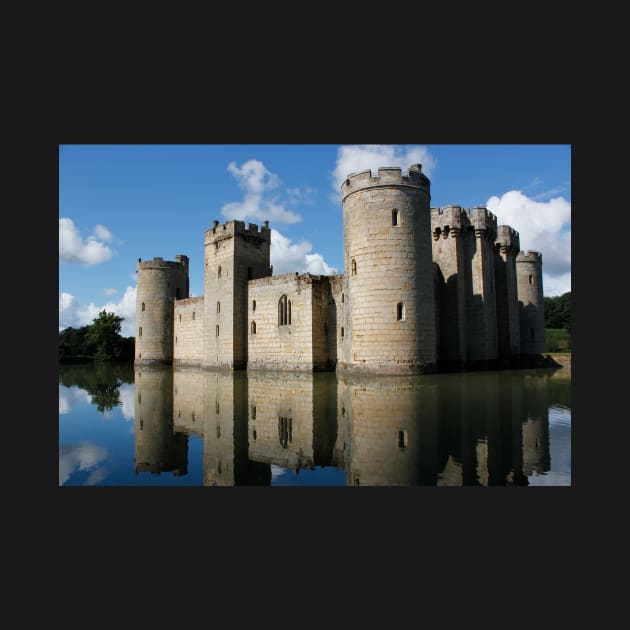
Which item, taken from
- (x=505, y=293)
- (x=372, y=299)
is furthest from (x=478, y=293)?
(x=372, y=299)

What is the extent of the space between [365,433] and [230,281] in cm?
2031

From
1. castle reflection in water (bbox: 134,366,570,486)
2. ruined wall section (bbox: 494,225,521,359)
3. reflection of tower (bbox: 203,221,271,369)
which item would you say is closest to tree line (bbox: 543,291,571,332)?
ruined wall section (bbox: 494,225,521,359)

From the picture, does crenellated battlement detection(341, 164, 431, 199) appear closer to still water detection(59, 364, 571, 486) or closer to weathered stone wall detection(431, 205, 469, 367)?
weathered stone wall detection(431, 205, 469, 367)

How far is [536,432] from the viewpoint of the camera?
8.79 m

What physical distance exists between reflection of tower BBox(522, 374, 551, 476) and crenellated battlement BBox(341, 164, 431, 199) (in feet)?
32.2

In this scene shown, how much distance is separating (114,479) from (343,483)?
3425mm

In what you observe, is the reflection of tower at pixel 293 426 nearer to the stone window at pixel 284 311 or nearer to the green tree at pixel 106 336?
the stone window at pixel 284 311

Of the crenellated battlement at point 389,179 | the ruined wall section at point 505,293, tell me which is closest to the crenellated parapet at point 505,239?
the ruined wall section at point 505,293

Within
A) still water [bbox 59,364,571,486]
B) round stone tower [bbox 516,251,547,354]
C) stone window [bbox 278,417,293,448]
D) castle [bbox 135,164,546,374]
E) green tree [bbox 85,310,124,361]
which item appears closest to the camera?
still water [bbox 59,364,571,486]

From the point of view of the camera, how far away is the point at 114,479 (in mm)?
6820

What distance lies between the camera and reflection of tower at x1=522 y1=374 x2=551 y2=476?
6820mm

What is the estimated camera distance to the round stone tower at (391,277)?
18.9 metres

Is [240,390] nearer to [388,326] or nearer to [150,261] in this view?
[388,326]

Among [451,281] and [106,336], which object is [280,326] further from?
[106,336]
